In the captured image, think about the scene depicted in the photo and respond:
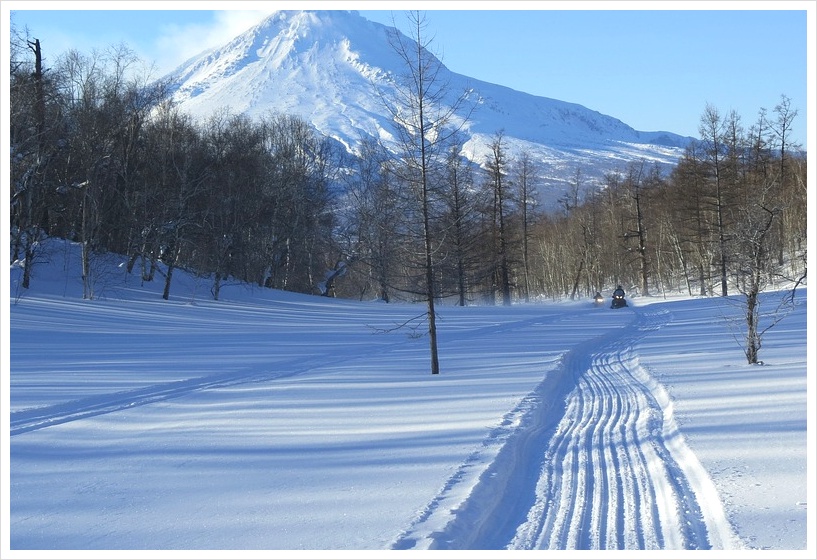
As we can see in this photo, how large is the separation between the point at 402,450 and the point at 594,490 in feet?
7.82

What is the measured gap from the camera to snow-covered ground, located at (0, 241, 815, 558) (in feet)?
18.0

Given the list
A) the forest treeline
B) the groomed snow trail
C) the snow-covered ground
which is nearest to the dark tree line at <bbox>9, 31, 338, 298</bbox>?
the forest treeline

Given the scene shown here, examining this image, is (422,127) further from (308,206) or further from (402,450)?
(308,206)

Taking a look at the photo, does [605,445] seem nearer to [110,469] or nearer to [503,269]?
[110,469]

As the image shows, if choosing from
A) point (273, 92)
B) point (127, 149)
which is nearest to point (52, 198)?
point (127, 149)

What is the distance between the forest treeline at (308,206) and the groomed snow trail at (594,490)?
605 centimetres

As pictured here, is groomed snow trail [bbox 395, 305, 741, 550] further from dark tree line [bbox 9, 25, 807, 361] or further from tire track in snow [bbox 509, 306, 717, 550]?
dark tree line [bbox 9, 25, 807, 361]

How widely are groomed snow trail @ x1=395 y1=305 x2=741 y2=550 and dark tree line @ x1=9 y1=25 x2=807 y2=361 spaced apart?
5703 millimetres

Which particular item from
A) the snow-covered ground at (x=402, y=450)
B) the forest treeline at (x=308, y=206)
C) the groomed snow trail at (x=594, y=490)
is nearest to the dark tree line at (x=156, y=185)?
the forest treeline at (x=308, y=206)

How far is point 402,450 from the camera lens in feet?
26.5

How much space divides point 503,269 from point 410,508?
40.8 m

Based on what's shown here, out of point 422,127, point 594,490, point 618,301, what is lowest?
point 594,490

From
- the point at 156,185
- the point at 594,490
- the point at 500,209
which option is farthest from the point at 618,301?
the point at 594,490

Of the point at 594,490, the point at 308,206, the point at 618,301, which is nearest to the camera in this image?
the point at 594,490
